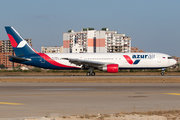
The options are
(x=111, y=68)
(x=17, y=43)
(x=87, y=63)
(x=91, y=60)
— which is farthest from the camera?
(x=17, y=43)

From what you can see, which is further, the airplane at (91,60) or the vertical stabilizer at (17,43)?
the vertical stabilizer at (17,43)

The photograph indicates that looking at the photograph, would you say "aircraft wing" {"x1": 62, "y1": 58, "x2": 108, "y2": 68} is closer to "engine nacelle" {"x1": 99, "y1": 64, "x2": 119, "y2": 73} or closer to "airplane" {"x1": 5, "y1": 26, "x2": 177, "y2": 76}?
"airplane" {"x1": 5, "y1": 26, "x2": 177, "y2": 76}

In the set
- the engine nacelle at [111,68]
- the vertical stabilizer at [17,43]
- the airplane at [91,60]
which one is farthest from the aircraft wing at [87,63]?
the vertical stabilizer at [17,43]

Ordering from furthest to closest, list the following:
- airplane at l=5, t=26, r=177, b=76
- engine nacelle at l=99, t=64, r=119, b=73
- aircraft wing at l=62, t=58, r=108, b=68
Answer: airplane at l=5, t=26, r=177, b=76 < aircraft wing at l=62, t=58, r=108, b=68 < engine nacelle at l=99, t=64, r=119, b=73

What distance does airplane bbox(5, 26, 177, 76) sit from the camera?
134 feet

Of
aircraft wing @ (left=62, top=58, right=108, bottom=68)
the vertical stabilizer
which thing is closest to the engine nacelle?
aircraft wing @ (left=62, top=58, right=108, bottom=68)

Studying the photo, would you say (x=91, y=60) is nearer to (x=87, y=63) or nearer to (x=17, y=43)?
(x=87, y=63)

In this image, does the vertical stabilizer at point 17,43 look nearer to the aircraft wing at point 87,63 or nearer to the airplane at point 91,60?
the airplane at point 91,60

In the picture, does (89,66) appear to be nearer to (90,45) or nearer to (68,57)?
(68,57)

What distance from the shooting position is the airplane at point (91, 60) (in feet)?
134

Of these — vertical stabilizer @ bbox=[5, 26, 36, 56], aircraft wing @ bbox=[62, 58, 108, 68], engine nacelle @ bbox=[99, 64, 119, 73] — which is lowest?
engine nacelle @ bbox=[99, 64, 119, 73]

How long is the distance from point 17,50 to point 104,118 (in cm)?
3589

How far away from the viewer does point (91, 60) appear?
4175 cm

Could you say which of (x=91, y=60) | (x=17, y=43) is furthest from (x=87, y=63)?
(x=17, y=43)
